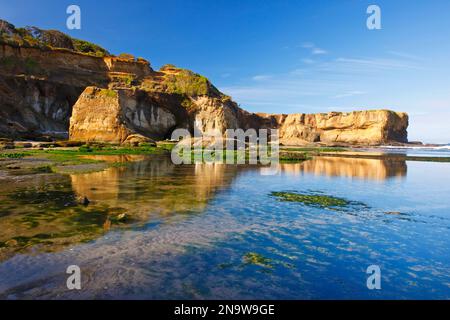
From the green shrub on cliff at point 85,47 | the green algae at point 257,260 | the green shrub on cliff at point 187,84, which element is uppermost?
the green shrub on cliff at point 85,47

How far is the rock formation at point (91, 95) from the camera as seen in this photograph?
1852 inches

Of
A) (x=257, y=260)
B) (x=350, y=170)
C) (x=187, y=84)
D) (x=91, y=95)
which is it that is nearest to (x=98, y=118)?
(x=91, y=95)

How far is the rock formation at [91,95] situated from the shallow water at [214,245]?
117 feet

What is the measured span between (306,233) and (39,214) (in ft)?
25.7

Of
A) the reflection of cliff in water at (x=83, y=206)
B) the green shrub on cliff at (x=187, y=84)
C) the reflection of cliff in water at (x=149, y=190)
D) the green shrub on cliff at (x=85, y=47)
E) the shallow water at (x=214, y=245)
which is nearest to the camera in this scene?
the shallow water at (x=214, y=245)

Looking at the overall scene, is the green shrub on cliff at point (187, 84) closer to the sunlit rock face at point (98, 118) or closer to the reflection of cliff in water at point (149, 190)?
the sunlit rock face at point (98, 118)

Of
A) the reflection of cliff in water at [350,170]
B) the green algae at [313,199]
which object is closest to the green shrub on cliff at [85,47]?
the reflection of cliff in water at [350,170]

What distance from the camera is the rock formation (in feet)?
154

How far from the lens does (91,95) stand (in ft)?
156

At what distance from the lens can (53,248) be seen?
22.4 ft

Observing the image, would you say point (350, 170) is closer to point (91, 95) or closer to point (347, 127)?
point (91, 95)

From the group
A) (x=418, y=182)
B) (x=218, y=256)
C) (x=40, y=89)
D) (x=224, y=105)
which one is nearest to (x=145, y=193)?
(x=218, y=256)

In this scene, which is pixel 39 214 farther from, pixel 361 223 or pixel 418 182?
pixel 418 182

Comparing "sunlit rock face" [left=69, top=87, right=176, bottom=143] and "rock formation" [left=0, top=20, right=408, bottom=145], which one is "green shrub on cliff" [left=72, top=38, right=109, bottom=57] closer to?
"rock formation" [left=0, top=20, right=408, bottom=145]
